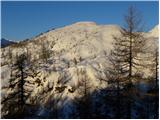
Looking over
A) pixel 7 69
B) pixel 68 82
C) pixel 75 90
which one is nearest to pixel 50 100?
pixel 75 90

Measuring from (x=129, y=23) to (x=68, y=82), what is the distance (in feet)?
208

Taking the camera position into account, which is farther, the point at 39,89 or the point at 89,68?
the point at 89,68

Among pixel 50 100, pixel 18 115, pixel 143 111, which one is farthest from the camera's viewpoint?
pixel 50 100

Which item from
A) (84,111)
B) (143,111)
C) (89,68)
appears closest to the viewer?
(84,111)

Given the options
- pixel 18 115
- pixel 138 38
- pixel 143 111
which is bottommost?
pixel 143 111

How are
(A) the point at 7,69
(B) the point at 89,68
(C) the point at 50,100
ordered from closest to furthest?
(C) the point at 50,100 → (B) the point at 89,68 → (A) the point at 7,69

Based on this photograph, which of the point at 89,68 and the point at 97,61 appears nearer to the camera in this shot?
the point at 89,68

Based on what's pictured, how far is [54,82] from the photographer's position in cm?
9456

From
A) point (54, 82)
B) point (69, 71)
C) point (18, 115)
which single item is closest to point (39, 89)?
point (54, 82)

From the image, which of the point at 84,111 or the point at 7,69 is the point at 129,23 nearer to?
the point at 84,111

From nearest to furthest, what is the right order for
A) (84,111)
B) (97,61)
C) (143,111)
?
(84,111) < (143,111) < (97,61)

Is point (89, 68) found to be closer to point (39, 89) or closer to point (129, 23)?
point (39, 89)

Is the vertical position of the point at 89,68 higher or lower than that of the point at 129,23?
lower

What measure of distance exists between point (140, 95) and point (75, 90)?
2193 inches
